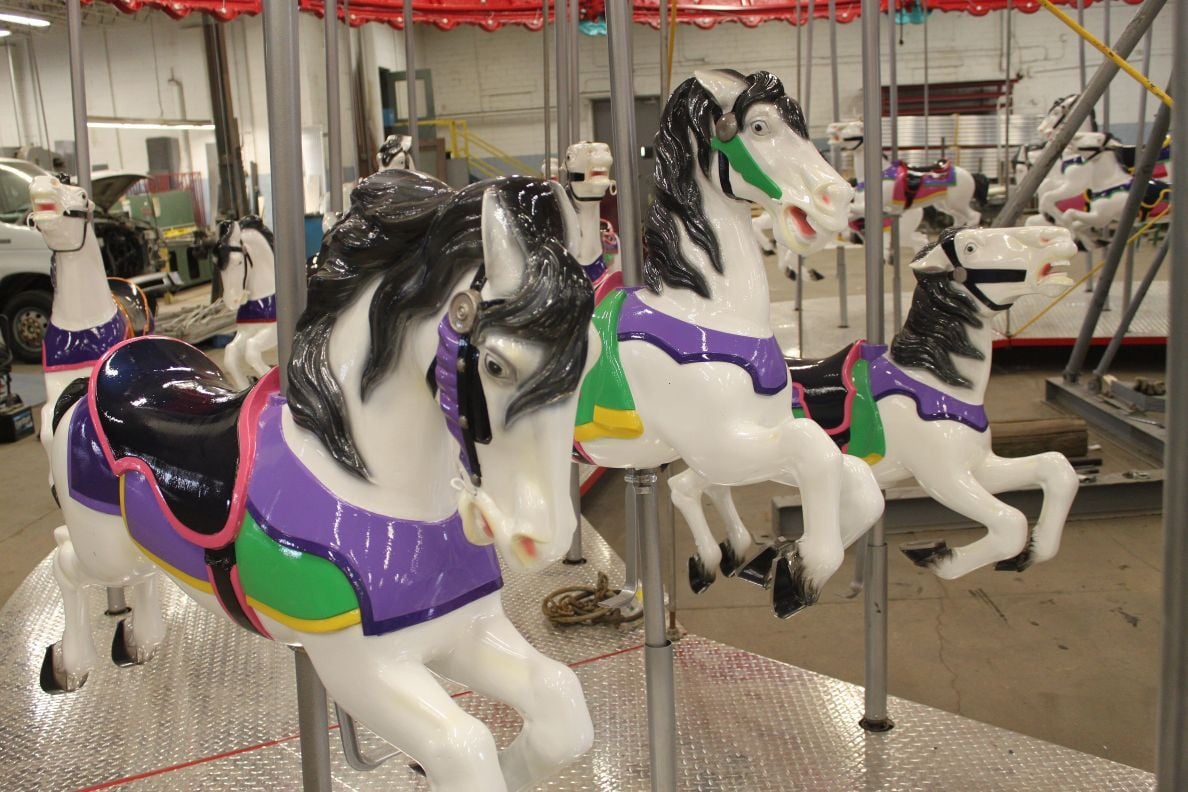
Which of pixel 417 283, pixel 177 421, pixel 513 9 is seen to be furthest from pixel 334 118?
pixel 513 9

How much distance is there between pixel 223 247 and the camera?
4.91 meters

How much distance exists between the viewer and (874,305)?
2068 millimetres

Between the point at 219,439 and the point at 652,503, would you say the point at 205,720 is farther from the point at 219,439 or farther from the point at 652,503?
the point at 219,439

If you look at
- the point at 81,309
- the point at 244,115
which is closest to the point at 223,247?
the point at 81,309

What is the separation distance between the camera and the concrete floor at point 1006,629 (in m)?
2.65

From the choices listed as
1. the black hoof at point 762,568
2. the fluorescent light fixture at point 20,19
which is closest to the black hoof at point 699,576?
the black hoof at point 762,568

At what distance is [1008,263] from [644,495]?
94 centimetres

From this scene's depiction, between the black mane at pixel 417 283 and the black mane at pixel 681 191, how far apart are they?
0.83m

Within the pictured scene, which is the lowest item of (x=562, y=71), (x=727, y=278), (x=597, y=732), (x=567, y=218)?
(x=597, y=732)

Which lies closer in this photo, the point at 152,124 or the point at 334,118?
the point at 334,118

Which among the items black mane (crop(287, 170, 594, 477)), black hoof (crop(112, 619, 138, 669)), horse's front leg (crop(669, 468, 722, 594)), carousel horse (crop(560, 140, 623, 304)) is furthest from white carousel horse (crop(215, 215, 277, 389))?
black mane (crop(287, 170, 594, 477))

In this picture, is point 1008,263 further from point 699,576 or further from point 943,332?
point 699,576

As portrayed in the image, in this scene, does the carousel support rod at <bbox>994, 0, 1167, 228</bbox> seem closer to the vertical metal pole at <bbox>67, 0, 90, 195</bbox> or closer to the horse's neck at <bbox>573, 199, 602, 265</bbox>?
the horse's neck at <bbox>573, 199, 602, 265</bbox>

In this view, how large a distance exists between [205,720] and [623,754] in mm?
932
